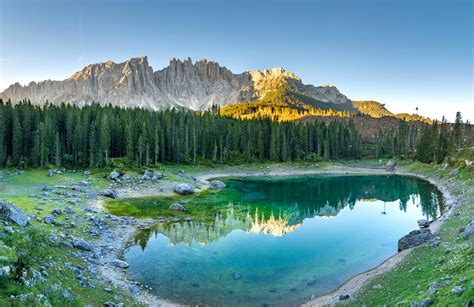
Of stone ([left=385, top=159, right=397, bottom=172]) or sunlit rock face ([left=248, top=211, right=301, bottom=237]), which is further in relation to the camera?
stone ([left=385, top=159, right=397, bottom=172])

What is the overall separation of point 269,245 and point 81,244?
22.0 metres

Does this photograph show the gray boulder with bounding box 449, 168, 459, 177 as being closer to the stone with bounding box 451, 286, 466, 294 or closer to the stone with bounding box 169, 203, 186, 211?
the stone with bounding box 169, 203, 186, 211

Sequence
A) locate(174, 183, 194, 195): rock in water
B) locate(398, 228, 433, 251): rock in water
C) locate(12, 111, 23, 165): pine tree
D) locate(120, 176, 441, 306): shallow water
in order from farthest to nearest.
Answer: locate(12, 111, 23, 165): pine tree < locate(174, 183, 194, 195): rock in water < locate(398, 228, 433, 251): rock in water < locate(120, 176, 441, 306): shallow water

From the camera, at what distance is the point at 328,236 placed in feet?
153

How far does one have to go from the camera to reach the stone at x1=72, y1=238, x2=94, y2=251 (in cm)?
3225

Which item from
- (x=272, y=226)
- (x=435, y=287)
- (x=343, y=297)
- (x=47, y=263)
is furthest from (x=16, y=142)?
(x=435, y=287)

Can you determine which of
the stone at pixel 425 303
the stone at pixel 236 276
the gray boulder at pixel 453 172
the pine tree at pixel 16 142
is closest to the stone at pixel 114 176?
the pine tree at pixel 16 142

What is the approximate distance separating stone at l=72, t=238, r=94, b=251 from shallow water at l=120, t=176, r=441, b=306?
14.3 ft

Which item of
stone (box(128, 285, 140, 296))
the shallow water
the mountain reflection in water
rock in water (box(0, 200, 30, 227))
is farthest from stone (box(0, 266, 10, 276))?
the mountain reflection in water

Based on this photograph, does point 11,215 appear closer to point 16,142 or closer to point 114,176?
point 114,176

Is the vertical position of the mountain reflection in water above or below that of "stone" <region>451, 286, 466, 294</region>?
below

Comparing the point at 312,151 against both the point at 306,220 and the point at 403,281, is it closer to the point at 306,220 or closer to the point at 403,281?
the point at 306,220

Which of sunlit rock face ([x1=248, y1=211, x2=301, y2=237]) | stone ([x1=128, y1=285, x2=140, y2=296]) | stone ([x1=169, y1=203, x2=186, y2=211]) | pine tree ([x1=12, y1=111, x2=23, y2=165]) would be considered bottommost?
sunlit rock face ([x1=248, y1=211, x2=301, y2=237])

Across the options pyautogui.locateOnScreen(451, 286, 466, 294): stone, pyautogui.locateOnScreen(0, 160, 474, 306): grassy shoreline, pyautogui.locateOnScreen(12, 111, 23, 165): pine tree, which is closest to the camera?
pyautogui.locateOnScreen(451, 286, 466, 294): stone
